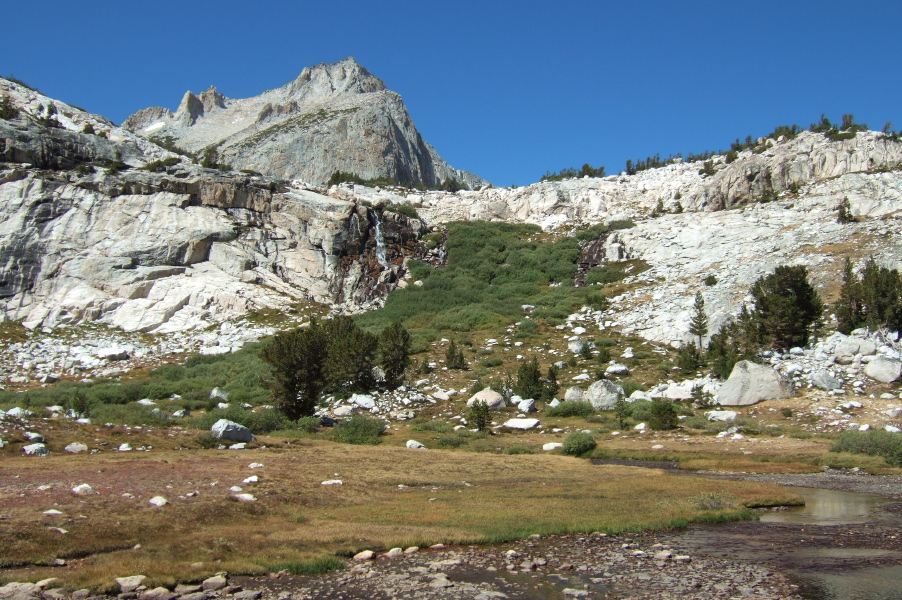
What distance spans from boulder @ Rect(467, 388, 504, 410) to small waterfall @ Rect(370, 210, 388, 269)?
34.3 meters

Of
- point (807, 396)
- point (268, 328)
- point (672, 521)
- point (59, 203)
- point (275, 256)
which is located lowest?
point (672, 521)

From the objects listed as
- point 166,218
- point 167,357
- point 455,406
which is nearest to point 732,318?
point 455,406

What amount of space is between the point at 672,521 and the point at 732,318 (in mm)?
32888

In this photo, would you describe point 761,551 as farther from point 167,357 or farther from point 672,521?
point 167,357

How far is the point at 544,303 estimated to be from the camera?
59.4 m

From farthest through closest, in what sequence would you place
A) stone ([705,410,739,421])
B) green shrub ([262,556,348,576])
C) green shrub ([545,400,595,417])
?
green shrub ([545,400,595,417]), stone ([705,410,739,421]), green shrub ([262,556,348,576])

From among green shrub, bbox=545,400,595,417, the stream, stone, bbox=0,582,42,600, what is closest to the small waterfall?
green shrub, bbox=545,400,595,417

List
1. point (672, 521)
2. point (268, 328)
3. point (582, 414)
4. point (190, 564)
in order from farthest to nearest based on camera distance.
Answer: point (268, 328), point (582, 414), point (672, 521), point (190, 564)

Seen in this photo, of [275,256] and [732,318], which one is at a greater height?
[275,256]

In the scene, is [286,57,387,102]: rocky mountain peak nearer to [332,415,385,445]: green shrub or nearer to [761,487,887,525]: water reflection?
[332,415,385,445]: green shrub

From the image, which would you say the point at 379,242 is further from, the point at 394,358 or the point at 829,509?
the point at 829,509

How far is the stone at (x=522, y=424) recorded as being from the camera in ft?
113

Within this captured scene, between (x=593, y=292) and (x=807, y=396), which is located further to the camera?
(x=593, y=292)

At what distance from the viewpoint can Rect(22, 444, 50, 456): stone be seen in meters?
19.9
